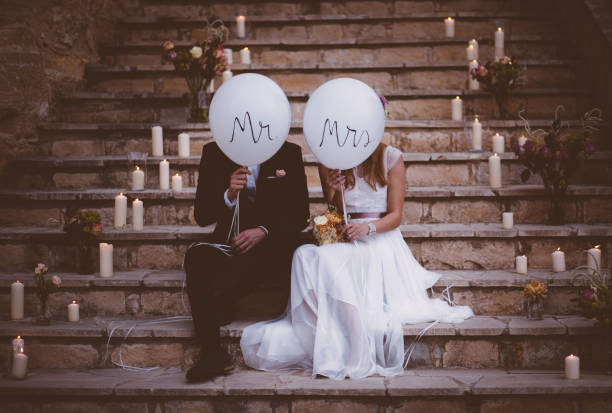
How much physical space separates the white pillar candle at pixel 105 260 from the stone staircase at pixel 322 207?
11 cm

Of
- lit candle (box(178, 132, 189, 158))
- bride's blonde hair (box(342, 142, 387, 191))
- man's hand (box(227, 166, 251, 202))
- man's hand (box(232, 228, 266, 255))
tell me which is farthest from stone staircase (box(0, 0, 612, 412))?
man's hand (box(227, 166, 251, 202))

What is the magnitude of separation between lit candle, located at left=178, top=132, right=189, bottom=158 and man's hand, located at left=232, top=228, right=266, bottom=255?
4.54 ft

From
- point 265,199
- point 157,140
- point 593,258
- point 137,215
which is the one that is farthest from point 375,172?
point 157,140

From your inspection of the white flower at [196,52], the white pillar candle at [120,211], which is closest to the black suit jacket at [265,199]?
the white pillar candle at [120,211]

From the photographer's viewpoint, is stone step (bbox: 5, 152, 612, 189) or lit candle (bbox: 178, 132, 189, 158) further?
lit candle (bbox: 178, 132, 189, 158)

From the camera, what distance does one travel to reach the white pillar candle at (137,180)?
4.40 meters

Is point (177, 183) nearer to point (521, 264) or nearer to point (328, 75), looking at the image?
point (328, 75)

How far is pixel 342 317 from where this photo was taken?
10.7ft

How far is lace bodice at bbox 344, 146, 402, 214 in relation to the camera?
3.69 metres

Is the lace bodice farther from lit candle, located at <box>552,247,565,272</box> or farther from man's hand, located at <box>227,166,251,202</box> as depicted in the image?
lit candle, located at <box>552,247,565,272</box>

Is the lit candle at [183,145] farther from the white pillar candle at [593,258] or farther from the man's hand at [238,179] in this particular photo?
the white pillar candle at [593,258]

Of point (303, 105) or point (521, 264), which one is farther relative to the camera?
point (303, 105)

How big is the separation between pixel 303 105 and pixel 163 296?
2.20m

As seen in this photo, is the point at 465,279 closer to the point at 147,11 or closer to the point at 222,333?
the point at 222,333
